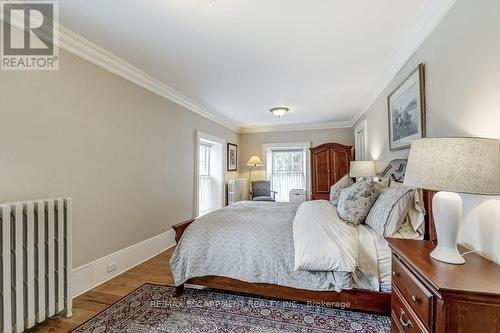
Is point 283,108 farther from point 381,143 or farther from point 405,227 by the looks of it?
point 405,227

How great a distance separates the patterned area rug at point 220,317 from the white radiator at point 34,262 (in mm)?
325

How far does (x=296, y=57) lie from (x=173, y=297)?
267 centimetres

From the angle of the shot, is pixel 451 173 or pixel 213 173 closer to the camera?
pixel 451 173

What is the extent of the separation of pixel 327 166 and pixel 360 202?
338 centimetres

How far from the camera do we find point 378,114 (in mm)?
3477

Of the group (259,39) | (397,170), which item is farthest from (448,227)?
(259,39)

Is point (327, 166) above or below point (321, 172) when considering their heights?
above

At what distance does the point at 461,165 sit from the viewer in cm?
104

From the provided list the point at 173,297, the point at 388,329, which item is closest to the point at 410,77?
the point at 388,329

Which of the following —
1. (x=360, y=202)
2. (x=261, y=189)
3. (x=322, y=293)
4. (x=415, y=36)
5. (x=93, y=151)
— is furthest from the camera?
(x=261, y=189)

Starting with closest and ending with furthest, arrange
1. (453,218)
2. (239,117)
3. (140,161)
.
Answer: (453,218) → (140,161) → (239,117)

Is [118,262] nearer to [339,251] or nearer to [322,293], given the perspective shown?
[322,293]

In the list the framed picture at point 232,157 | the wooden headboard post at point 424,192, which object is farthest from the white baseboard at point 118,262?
the wooden headboard post at point 424,192

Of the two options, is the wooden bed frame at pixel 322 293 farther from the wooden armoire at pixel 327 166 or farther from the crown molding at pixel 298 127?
the crown molding at pixel 298 127
